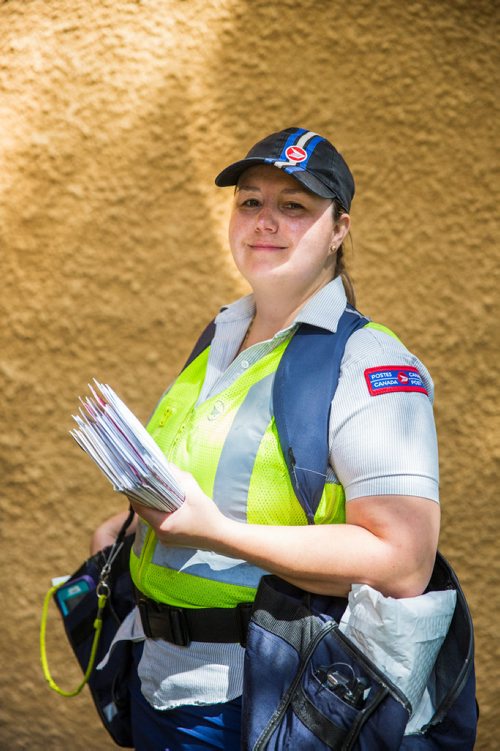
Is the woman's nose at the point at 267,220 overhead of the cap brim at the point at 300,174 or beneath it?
beneath

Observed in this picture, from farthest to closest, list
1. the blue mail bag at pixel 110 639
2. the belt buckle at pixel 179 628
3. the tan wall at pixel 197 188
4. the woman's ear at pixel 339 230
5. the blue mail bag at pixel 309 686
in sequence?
the tan wall at pixel 197 188
the blue mail bag at pixel 110 639
the woman's ear at pixel 339 230
the belt buckle at pixel 179 628
the blue mail bag at pixel 309 686

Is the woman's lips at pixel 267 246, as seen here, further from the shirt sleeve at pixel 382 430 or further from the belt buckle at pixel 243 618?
the belt buckle at pixel 243 618

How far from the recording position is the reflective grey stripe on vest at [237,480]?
51.2 inches

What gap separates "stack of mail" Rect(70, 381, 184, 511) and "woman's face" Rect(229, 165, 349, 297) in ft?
1.14

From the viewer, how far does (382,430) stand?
121cm

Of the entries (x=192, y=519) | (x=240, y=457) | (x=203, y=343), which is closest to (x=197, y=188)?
(x=203, y=343)

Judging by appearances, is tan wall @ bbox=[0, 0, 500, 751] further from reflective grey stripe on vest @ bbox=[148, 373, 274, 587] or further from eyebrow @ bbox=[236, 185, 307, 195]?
reflective grey stripe on vest @ bbox=[148, 373, 274, 587]

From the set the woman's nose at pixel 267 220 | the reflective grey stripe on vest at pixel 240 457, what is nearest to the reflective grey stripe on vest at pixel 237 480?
the reflective grey stripe on vest at pixel 240 457

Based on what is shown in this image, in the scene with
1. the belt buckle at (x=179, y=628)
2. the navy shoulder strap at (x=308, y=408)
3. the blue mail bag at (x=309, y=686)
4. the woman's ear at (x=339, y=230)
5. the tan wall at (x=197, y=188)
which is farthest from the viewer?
the tan wall at (x=197, y=188)

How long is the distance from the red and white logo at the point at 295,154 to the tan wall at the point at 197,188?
2.79 feet

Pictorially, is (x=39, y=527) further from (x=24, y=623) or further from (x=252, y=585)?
(x=252, y=585)

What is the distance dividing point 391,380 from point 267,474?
0.22 meters

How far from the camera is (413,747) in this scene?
1.18m

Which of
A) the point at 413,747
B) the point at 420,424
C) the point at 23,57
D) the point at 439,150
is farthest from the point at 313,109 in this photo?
the point at 413,747
